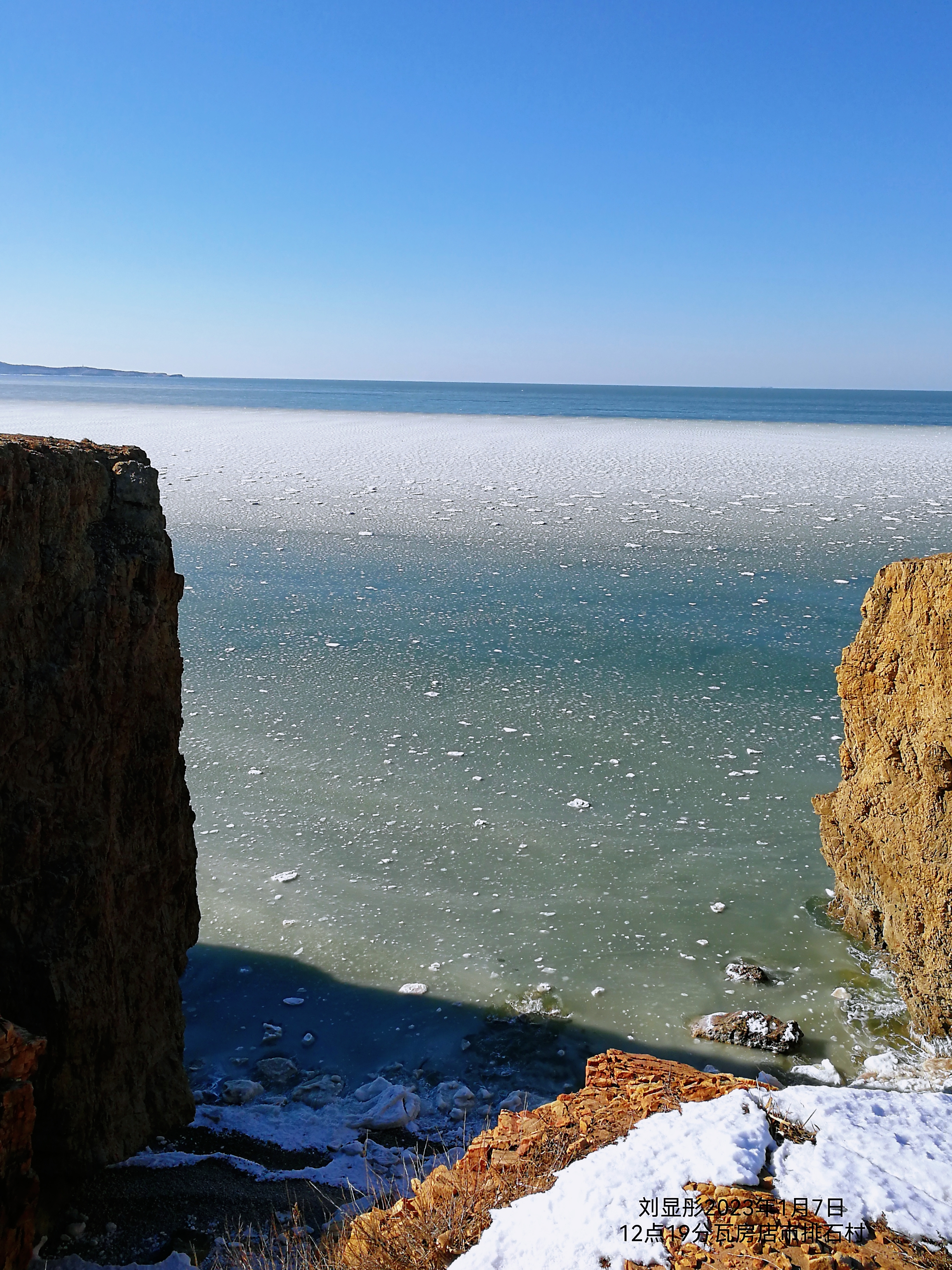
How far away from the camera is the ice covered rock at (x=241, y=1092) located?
445 centimetres

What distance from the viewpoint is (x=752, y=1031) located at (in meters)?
4.78

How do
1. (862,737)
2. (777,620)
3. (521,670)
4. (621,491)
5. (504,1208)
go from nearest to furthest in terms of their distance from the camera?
(504,1208) → (862,737) → (521,670) → (777,620) → (621,491)

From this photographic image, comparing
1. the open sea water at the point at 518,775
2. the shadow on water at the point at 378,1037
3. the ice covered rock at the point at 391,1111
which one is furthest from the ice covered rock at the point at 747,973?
the ice covered rock at the point at 391,1111

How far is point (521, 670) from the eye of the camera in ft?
31.6

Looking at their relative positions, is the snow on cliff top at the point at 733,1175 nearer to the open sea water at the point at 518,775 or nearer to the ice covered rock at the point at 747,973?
the open sea water at the point at 518,775

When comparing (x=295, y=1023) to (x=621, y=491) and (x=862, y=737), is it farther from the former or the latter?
(x=621, y=491)

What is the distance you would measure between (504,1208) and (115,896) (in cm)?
216

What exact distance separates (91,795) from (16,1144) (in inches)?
53.6

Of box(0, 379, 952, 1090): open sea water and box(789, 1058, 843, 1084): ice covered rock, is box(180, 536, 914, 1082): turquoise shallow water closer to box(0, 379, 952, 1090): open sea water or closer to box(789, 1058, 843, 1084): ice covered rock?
box(0, 379, 952, 1090): open sea water

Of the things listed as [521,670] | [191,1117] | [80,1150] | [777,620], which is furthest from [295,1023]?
[777,620]

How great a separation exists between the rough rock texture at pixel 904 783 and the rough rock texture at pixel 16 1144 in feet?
13.6

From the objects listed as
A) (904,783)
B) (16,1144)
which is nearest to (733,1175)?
(16,1144)

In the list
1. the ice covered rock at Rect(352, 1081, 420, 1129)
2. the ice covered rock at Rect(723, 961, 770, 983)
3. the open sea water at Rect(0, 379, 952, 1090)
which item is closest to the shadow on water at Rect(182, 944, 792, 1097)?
the open sea water at Rect(0, 379, 952, 1090)

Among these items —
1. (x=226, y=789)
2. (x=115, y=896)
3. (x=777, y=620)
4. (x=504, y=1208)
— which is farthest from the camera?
(x=777, y=620)
